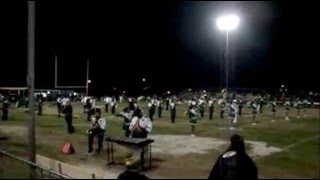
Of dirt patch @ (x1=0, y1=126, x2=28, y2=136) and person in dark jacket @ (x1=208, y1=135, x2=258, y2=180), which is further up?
person in dark jacket @ (x1=208, y1=135, x2=258, y2=180)

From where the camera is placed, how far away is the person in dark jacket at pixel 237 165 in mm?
7559

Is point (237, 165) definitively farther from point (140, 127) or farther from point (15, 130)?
point (15, 130)

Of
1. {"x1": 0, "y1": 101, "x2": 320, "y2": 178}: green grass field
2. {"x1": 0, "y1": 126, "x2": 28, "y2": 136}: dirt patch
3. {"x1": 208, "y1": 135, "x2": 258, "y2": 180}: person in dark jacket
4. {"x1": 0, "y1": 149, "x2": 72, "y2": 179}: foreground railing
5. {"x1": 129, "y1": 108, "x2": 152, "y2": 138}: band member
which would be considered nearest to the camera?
{"x1": 208, "y1": 135, "x2": 258, "y2": 180}: person in dark jacket

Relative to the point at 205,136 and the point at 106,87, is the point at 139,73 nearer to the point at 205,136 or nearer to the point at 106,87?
the point at 106,87

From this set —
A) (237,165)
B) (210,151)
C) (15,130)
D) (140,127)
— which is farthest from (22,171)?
(15,130)

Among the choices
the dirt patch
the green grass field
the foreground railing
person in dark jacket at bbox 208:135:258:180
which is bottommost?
the green grass field

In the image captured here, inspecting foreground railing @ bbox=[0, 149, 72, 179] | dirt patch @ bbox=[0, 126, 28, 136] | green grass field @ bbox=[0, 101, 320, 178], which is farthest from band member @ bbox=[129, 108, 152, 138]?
dirt patch @ bbox=[0, 126, 28, 136]

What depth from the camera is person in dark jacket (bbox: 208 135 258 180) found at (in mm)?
7559

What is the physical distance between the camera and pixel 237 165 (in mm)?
7594

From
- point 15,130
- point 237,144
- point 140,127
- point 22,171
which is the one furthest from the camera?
point 15,130

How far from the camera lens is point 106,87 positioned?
4168 inches

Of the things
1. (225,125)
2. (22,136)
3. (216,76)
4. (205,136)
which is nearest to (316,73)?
(216,76)

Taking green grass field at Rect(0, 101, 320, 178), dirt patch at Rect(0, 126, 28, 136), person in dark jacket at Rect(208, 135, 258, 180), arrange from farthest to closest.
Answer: dirt patch at Rect(0, 126, 28, 136) → green grass field at Rect(0, 101, 320, 178) → person in dark jacket at Rect(208, 135, 258, 180)

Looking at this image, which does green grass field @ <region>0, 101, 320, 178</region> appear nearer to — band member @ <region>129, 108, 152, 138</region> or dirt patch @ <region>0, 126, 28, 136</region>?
dirt patch @ <region>0, 126, 28, 136</region>
